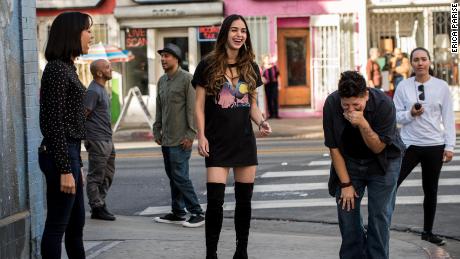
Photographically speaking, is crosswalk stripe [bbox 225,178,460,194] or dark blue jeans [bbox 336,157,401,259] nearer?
dark blue jeans [bbox 336,157,401,259]

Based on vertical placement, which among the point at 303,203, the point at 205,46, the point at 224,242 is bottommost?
the point at 303,203

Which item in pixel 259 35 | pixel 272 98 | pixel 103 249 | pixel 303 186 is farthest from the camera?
pixel 259 35

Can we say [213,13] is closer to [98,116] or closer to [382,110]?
[98,116]

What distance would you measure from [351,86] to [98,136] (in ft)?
15.1

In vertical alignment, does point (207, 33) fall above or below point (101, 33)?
below

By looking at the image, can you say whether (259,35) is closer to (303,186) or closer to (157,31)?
(157,31)

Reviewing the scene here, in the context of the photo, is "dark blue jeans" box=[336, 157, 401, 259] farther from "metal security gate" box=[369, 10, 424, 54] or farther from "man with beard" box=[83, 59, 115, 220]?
"metal security gate" box=[369, 10, 424, 54]

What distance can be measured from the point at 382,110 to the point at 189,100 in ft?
13.3

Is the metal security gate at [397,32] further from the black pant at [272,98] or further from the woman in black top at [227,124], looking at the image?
the woman in black top at [227,124]

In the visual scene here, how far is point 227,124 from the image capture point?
7500 mm

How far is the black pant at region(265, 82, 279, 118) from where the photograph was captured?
26344 millimetres

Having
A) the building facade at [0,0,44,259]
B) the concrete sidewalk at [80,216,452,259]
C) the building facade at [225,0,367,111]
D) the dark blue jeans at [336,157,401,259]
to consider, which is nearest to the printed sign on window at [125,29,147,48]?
the building facade at [225,0,367,111]

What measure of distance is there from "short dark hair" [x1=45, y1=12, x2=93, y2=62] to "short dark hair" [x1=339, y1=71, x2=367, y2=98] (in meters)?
1.78

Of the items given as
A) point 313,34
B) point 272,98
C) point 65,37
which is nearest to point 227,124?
point 65,37
